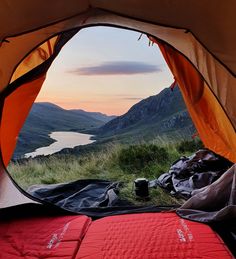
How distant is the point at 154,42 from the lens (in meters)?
2.75

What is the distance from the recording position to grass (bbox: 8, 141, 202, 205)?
3.39m

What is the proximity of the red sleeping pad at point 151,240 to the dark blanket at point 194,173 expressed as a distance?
25.3 inches

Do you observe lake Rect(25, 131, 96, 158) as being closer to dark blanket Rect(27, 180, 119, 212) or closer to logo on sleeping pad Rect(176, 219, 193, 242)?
dark blanket Rect(27, 180, 119, 212)

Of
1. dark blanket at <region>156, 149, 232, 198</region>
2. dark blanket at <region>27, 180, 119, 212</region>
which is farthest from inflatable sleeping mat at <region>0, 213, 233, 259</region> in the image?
dark blanket at <region>156, 149, 232, 198</region>

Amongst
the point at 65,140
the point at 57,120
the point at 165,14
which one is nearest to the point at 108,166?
the point at 165,14

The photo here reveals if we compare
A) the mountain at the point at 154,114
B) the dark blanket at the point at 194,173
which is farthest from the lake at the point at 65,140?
the dark blanket at the point at 194,173

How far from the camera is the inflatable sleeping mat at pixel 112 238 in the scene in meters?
1.62

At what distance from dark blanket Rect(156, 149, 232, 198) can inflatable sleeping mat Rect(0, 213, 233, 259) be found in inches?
25.6

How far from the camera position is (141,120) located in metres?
9.82

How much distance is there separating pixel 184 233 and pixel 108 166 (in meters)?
2.12

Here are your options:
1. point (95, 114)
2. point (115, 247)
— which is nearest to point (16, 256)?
point (115, 247)

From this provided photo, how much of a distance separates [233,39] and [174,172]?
5.01 feet

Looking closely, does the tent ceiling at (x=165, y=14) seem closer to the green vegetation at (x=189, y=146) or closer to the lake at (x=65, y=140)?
the green vegetation at (x=189, y=146)

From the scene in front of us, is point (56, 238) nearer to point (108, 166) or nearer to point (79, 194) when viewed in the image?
point (79, 194)
